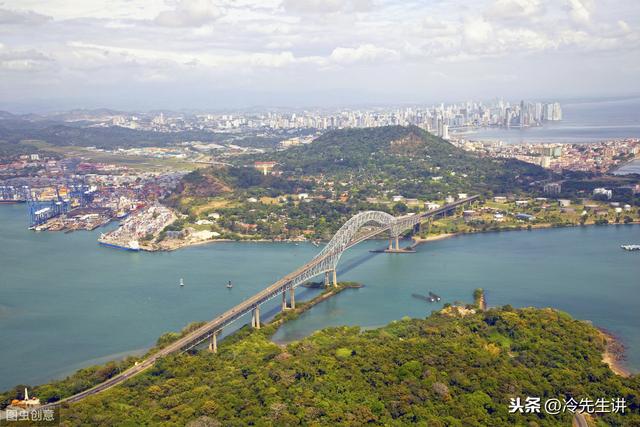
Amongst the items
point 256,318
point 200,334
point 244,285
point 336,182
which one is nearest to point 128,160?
point 336,182

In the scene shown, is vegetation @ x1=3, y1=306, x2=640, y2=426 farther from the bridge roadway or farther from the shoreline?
the bridge roadway

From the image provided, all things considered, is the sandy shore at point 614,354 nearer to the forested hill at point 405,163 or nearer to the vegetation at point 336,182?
the vegetation at point 336,182

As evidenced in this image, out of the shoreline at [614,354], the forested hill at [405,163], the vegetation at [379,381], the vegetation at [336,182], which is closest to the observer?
the vegetation at [379,381]

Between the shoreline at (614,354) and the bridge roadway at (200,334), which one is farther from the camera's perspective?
the shoreline at (614,354)

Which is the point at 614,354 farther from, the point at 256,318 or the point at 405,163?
the point at 405,163

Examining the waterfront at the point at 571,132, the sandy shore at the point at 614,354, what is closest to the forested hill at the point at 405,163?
the waterfront at the point at 571,132

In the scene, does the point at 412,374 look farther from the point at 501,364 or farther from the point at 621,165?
the point at 621,165

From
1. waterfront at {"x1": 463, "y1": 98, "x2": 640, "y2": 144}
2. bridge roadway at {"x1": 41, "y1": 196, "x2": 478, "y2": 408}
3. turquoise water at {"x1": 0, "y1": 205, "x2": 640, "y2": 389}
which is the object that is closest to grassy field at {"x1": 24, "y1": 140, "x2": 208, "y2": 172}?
turquoise water at {"x1": 0, "y1": 205, "x2": 640, "y2": 389}
